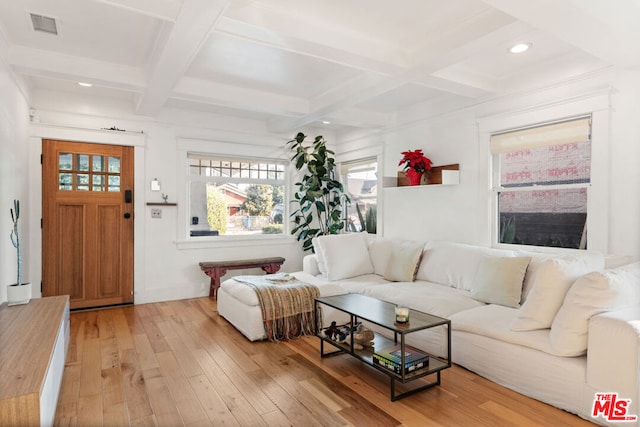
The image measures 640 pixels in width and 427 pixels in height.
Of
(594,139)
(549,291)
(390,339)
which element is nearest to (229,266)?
(390,339)

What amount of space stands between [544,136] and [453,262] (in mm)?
1409

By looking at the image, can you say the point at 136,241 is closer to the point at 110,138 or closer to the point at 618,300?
the point at 110,138

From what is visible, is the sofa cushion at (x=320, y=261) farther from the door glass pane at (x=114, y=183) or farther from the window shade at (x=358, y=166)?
the door glass pane at (x=114, y=183)

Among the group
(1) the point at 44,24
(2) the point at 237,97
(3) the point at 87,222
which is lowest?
(3) the point at 87,222

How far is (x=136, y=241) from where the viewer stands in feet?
15.2

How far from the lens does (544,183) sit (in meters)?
3.41

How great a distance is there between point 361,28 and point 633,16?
1.58 meters

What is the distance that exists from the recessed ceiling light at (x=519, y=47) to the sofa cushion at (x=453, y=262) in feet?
5.54

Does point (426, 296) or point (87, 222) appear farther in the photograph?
point (87, 222)

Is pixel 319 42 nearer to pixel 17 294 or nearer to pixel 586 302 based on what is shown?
pixel 586 302

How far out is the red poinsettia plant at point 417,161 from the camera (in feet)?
14.2

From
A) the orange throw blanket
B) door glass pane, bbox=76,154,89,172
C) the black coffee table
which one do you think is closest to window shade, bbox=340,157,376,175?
the orange throw blanket

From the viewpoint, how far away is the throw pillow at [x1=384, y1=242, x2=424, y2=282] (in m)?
3.93

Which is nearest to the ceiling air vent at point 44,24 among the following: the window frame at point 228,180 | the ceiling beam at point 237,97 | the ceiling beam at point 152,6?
the ceiling beam at point 152,6
